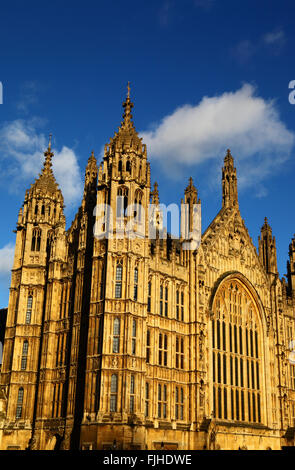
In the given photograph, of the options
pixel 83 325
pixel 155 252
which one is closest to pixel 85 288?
pixel 83 325

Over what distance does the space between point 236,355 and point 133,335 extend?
15502 millimetres

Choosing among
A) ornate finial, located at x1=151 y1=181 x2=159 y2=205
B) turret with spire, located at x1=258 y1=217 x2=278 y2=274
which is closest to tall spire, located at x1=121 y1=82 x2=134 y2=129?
ornate finial, located at x1=151 y1=181 x2=159 y2=205

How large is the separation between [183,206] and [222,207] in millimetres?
8331

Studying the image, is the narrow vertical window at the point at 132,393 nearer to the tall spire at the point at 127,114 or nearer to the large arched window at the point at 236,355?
the large arched window at the point at 236,355

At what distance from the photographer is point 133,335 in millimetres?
47531

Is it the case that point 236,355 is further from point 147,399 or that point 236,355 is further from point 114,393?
point 114,393

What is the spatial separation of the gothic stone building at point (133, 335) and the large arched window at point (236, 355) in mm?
145

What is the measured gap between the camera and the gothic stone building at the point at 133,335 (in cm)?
4700

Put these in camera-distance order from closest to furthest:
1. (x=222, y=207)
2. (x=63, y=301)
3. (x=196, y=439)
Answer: (x=196, y=439) < (x=63, y=301) < (x=222, y=207)

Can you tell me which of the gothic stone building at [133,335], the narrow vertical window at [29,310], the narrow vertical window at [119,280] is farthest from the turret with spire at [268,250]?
the narrow vertical window at [29,310]

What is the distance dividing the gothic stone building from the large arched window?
145mm

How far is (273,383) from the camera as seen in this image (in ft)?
202

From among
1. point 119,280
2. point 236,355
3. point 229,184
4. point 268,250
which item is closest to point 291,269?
point 268,250
